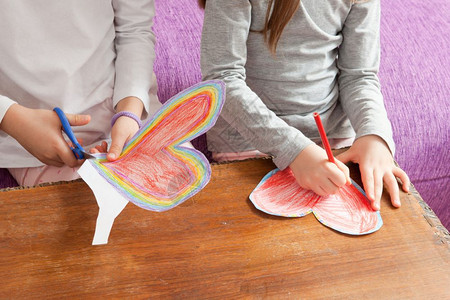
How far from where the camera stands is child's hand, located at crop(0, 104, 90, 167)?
2.56ft

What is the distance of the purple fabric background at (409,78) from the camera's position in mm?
1203

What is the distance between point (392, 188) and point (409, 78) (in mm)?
641

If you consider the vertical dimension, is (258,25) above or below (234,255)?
above

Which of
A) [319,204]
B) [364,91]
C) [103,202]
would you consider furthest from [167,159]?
[364,91]

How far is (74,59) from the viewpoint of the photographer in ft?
2.94

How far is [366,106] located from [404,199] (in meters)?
0.25

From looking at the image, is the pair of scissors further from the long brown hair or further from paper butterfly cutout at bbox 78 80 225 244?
the long brown hair

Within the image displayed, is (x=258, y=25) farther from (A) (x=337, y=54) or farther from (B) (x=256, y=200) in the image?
(B) (x=256, y=200)

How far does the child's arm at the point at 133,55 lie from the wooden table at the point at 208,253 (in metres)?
0.27

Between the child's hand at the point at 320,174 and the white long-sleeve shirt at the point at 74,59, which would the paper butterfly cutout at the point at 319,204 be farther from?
the white long-sleeve shirt at the point at 74,59

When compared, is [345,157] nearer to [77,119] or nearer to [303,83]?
[303,83]

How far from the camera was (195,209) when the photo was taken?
653mm

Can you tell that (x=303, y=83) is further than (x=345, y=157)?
Yes

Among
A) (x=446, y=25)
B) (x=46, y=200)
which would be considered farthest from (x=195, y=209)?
(x=446, y=25)
